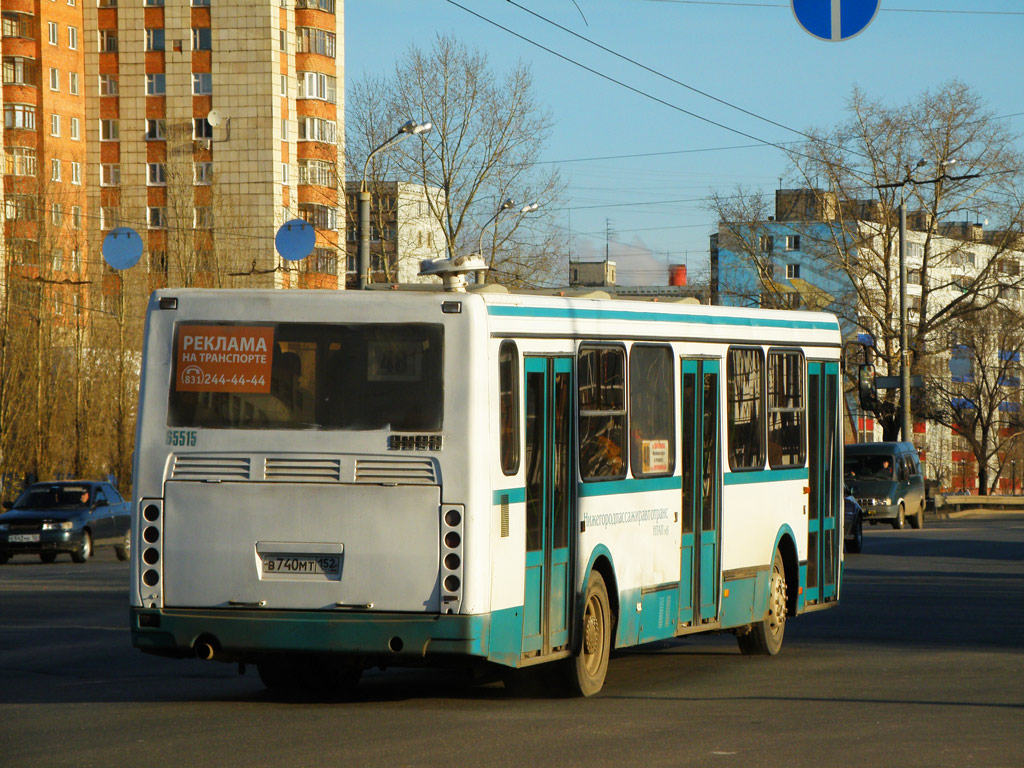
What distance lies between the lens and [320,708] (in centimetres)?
1116

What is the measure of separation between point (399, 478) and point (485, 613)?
38.0 inches

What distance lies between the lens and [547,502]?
1124 centimetres

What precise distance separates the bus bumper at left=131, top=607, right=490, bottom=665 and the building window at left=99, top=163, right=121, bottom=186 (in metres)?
75.2

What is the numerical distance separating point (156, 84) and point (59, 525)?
5346cm

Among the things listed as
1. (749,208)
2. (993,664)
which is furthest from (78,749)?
(749,208)

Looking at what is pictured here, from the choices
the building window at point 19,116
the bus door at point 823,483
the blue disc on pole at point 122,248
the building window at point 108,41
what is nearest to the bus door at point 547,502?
the bus door at point 823,483

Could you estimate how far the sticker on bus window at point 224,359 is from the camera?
426 inches

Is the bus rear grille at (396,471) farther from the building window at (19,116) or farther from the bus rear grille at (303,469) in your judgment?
the building window at (19,116)

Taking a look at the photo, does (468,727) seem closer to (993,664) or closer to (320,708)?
(320,708)

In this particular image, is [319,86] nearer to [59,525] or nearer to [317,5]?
[317,5]

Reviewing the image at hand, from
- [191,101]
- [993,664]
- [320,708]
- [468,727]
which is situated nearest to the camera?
[468,727]

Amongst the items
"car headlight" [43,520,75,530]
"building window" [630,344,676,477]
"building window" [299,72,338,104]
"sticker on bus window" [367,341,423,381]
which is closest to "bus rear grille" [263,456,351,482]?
"sticker on bus window" [367,341,423,381]

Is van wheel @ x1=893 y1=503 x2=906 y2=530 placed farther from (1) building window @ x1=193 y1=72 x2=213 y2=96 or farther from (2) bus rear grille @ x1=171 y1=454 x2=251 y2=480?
(1) building window @ x1=193 y1=72 x2=213 y2=96

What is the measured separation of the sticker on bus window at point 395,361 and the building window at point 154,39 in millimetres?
73851
